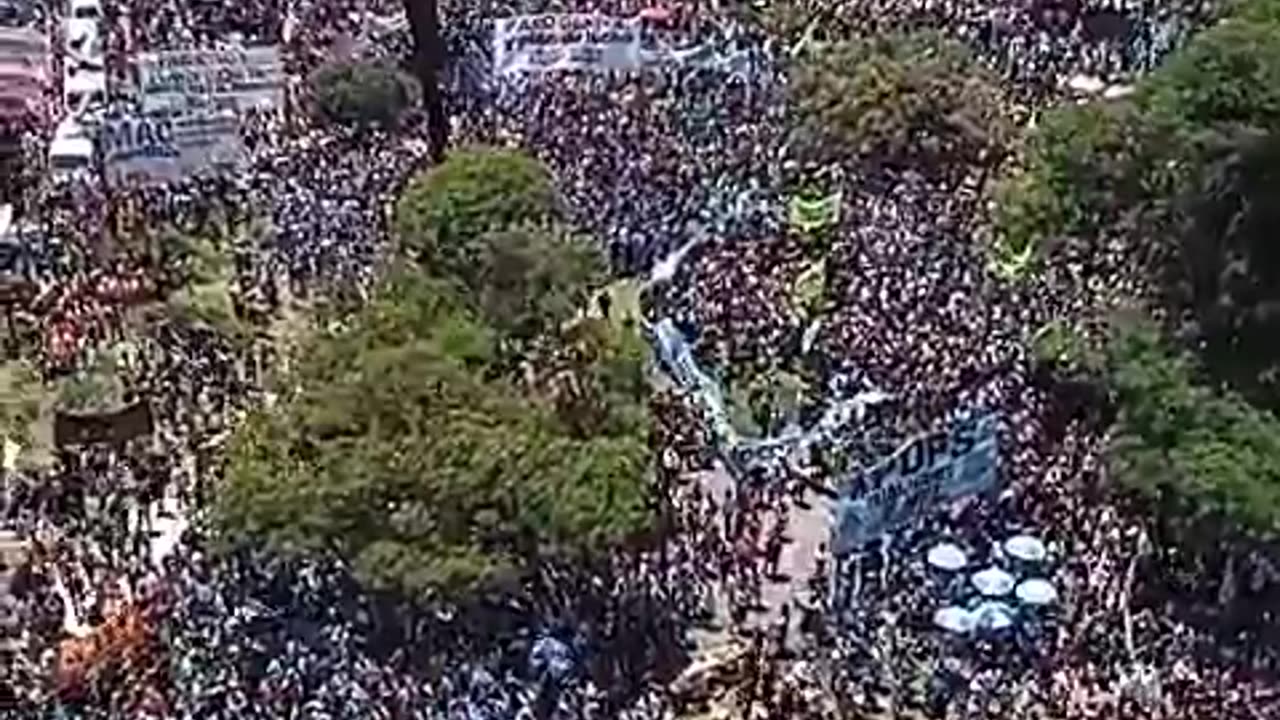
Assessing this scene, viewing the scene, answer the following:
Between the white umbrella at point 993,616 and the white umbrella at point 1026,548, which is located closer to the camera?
the white umbrella at point 993,616

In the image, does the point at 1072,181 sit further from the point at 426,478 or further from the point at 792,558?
the point at 426,478

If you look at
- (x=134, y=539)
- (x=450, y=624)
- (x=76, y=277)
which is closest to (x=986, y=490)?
(x=450, y=624)

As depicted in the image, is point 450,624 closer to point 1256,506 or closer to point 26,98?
point 1256,506

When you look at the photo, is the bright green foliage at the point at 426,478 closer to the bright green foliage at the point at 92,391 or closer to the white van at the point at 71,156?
the bright green foliage at the point at 92,391

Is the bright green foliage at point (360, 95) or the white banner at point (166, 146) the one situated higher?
the bright green foliage at point (360, 95)

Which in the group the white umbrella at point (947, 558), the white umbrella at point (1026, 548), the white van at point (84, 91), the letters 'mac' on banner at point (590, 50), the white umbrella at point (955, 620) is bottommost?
the white umbrella at point (955, 620)

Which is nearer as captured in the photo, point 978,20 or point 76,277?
point 76,277

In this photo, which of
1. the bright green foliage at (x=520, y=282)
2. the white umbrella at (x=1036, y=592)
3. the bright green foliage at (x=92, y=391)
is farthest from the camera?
the bright green foliage at (x=92, y=391)

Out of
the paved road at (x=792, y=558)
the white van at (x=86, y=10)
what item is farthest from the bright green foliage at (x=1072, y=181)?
the white van at (x=86, y=10)
